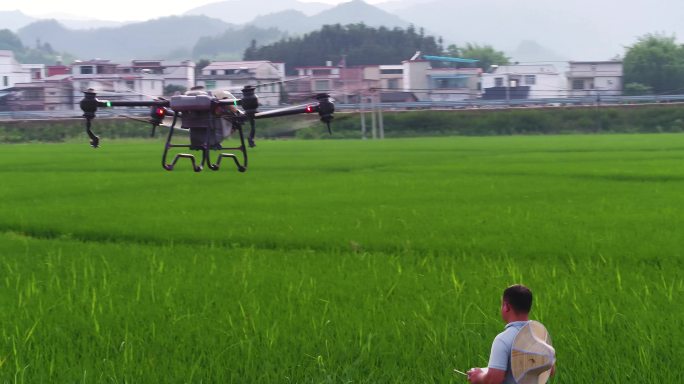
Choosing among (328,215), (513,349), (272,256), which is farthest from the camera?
(328,215)

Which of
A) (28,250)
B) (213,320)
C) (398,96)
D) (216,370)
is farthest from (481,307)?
(398,96)

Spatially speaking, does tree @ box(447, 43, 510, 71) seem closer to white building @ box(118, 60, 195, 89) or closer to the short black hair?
white building @ box(118, 60, 195, 89)

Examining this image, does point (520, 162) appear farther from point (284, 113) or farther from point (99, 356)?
point (284, 113)

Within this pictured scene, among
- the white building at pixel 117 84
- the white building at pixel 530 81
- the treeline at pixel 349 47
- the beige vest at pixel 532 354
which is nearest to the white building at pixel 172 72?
the white building at pixel 117 84

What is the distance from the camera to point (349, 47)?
115 m

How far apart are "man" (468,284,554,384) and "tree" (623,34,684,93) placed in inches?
3706

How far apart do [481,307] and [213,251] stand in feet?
16.8

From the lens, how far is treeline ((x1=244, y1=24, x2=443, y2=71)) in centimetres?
10744

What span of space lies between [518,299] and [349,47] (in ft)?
371

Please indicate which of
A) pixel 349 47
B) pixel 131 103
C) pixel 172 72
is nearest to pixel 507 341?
pixel 131 103

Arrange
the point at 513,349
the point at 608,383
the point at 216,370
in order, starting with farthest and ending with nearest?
the point at 216,370 < the point at 608,383 < the point at 513,349

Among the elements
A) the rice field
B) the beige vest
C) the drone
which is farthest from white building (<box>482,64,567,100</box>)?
the beige vest

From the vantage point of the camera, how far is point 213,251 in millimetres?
12672

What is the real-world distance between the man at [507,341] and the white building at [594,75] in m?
94.8
